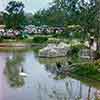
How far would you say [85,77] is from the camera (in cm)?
1661

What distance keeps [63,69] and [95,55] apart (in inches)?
88.4

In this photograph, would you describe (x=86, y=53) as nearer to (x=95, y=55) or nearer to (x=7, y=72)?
(x=95, y=55)

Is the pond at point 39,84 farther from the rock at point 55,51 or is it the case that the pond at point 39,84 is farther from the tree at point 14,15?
the tree at point 14,15

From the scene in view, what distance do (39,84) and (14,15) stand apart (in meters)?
32.5

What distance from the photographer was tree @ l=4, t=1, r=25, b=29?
46147 millimetres

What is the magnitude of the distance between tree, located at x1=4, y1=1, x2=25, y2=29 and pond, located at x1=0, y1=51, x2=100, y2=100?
24534 mm

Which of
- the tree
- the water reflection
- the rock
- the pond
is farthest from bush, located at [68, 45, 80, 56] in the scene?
the tree

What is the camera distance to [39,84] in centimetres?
1586

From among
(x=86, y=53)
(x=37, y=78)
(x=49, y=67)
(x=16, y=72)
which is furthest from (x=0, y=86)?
(x=86, y=53)

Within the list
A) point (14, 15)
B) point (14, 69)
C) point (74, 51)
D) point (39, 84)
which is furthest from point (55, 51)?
point (14, 15)

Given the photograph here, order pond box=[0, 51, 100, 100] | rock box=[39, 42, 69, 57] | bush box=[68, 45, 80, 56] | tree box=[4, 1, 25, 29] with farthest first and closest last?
tree box=[4, 1, 25, 29] → rock box=[39, 42, 69, 57] → bush box=[68, 45, 80, 56] → pond box=[0, 51, 100, 100]

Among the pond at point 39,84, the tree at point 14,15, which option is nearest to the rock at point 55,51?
the pond at point 39,84

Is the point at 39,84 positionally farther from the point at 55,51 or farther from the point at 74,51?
the point at 55,51

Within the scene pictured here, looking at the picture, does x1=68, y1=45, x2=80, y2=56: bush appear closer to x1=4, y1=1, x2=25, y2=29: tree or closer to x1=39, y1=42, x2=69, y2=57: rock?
x1=39, y1=42, x2=69, y2=57: rock
